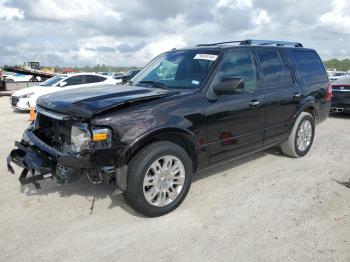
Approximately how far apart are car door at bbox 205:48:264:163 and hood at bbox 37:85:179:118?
0.62m

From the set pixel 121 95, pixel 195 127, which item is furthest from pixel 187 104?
pixel 121 95

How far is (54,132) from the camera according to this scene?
4.11 metres

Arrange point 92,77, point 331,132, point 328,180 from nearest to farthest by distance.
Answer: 1. point 328,180
2. point 331,132
3. point 92,77

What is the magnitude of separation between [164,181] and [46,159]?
1.31 meters

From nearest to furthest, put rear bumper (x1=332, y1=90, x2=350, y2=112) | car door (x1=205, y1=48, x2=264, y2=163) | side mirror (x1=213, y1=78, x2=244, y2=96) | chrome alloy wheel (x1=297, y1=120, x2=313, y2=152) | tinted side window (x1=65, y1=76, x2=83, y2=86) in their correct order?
side mirror (x1=213, y1=78, x2=244, y2=96) → car door (x1=205, y1=48, x2=264, y2=163) → chrome alloy wheel (x1=297, y1=120, x2=313, y2=152) → rear bumper (x1=332, y1=90, x2=350, y2=112) → tinted side window (x1=65, y1=76, x2=83, y2=86)

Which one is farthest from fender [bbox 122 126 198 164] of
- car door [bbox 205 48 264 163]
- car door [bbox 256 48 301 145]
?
car door [bbox 256 48 301 145]

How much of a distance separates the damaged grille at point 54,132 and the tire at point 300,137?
3678 mm

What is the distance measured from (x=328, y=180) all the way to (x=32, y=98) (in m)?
10.7

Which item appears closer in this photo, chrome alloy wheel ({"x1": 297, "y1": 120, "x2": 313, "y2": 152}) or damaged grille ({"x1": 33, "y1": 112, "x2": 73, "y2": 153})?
damaged grille ({"x1": 33, "y1": 112, "x2": 73, "y2": 153})

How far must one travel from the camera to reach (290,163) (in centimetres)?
564

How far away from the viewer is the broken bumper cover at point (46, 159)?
10.8 feet

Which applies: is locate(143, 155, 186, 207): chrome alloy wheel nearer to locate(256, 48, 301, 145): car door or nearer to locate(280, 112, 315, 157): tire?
locate(256, 48, 301, 145): car door

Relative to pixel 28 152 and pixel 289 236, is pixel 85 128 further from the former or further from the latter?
pixel 289 236

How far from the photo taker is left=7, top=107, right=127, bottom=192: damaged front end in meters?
3.29
